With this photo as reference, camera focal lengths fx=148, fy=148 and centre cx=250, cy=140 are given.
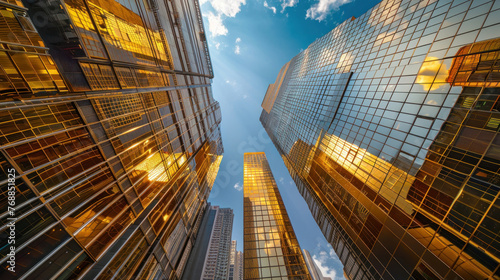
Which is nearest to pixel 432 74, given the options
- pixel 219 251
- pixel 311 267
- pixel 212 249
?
pixel 219 251

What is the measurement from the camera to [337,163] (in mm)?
25656

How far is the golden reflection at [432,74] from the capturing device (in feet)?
48.3

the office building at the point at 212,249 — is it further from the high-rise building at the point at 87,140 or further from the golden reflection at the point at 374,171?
the golden reflection at the point at 374,171

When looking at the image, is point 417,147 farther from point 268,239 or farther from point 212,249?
point 212,249

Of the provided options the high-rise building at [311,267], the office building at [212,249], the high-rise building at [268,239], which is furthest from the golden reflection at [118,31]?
the high-rise building at [311,267]

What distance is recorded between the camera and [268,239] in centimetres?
3503

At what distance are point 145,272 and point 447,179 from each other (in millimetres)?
29972

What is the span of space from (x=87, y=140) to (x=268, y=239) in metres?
37.4

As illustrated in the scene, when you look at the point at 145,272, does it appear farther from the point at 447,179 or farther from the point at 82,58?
the point at 447,179

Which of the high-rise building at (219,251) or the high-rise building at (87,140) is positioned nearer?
the high-rise building at (87,140)

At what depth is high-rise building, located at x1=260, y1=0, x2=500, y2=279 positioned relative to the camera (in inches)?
445

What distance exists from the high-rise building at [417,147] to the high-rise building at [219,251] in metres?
91.3

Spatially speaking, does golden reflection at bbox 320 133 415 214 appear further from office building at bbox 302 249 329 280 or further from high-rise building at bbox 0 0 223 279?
office building at bbox 302 249 329 280

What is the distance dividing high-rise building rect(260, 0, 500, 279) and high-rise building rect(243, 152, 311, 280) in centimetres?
960
